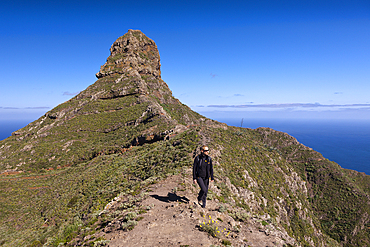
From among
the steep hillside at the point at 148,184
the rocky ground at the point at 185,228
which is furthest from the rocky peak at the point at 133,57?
the rocky ground at the point at 185,228

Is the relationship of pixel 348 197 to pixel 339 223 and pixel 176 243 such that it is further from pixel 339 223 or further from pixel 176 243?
pixel 176 243

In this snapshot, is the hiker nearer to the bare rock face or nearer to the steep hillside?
the steep hillside

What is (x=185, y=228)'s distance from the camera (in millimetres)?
7438

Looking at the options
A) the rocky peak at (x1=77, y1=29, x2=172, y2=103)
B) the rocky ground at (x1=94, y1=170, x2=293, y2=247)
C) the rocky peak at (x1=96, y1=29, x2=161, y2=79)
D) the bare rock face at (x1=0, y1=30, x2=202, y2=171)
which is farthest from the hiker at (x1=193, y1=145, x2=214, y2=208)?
the rocky peak at (x1=96, y1=29, x2=161, y2=79)

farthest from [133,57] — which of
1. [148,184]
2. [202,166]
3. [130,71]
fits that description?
[202,166]

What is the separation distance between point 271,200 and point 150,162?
15.8m

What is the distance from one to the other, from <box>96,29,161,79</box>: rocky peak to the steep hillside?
0.97m

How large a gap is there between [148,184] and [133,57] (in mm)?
86088

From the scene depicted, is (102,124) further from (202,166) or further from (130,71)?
(202,166)

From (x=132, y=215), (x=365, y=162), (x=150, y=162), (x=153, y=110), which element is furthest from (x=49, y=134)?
(x=365, y=162)

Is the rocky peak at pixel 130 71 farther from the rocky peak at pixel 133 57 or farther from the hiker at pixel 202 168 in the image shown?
the hiker at pixel 202 168

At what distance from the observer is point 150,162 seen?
64.2 ft

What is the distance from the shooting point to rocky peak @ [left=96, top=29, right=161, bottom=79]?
80188 mm

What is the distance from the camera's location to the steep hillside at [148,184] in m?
8.59
